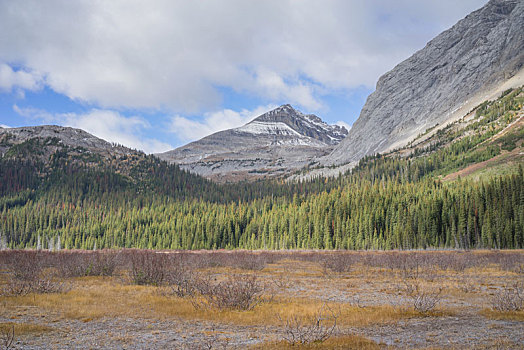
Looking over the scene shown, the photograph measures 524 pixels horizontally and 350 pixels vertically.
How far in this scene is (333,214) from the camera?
10769 cm

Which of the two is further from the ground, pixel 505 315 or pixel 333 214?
pixel 333 214

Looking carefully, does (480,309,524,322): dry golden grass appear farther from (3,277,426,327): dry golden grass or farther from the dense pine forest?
the dense pine forest

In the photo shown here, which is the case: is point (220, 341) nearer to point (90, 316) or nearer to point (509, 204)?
point (90, 316)

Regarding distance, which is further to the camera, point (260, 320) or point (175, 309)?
point (175, 309)

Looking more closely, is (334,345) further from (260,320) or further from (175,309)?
(175,309)

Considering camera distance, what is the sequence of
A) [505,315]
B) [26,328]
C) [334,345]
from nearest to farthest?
[334,345], [26,328], [505,315]

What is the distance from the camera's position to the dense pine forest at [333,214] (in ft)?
278

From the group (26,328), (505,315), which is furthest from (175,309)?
(505,315)

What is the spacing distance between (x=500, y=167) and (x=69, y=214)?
17033cm

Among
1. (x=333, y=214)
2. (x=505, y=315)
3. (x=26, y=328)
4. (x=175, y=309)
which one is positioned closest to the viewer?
(x=26, y=328)

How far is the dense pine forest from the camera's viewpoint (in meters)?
84.7

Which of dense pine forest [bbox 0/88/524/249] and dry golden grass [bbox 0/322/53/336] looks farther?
dense pine forest [bbox 0/88/524/249]

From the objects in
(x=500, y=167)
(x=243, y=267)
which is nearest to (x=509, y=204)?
(x=500, y=167)

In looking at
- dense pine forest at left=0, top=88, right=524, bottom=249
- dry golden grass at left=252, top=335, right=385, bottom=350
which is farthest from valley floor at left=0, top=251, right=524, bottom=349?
dense pine forest at left=0, top=88, right=524, bottom=249
